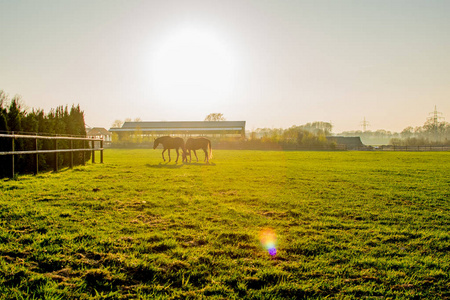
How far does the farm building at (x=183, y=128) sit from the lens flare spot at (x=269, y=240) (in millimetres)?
68244

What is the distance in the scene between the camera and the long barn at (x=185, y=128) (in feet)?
246

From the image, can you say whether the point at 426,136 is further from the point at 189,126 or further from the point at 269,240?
the point at 269,240

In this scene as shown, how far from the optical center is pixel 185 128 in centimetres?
7862

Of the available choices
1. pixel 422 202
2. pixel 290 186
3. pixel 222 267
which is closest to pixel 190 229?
pixel 222 267

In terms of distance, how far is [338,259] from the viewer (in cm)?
307

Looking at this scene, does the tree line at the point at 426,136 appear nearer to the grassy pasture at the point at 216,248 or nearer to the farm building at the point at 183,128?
the farm building at the point at 183,128

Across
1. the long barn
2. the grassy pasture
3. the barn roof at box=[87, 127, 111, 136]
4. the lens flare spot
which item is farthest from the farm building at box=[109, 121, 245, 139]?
the lens flare spot

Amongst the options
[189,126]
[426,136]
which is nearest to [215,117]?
[189,126]

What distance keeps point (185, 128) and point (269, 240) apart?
7650 centimetres

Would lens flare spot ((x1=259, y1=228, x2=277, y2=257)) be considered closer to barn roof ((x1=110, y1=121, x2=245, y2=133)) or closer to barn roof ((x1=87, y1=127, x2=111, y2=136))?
barn roof ((x1=110, y1=121, x2=245, y2=133))

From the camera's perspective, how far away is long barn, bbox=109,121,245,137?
74.9 m

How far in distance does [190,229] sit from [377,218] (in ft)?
11.6

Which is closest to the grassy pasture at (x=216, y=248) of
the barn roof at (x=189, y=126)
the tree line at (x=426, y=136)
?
the barn roof at (x=189, y=126)

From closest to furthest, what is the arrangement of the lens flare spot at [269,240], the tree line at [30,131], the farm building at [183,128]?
1. the lens flare spot at [269,240]
2. the tree line at [30,131]
3. the farm building at [183,128]
